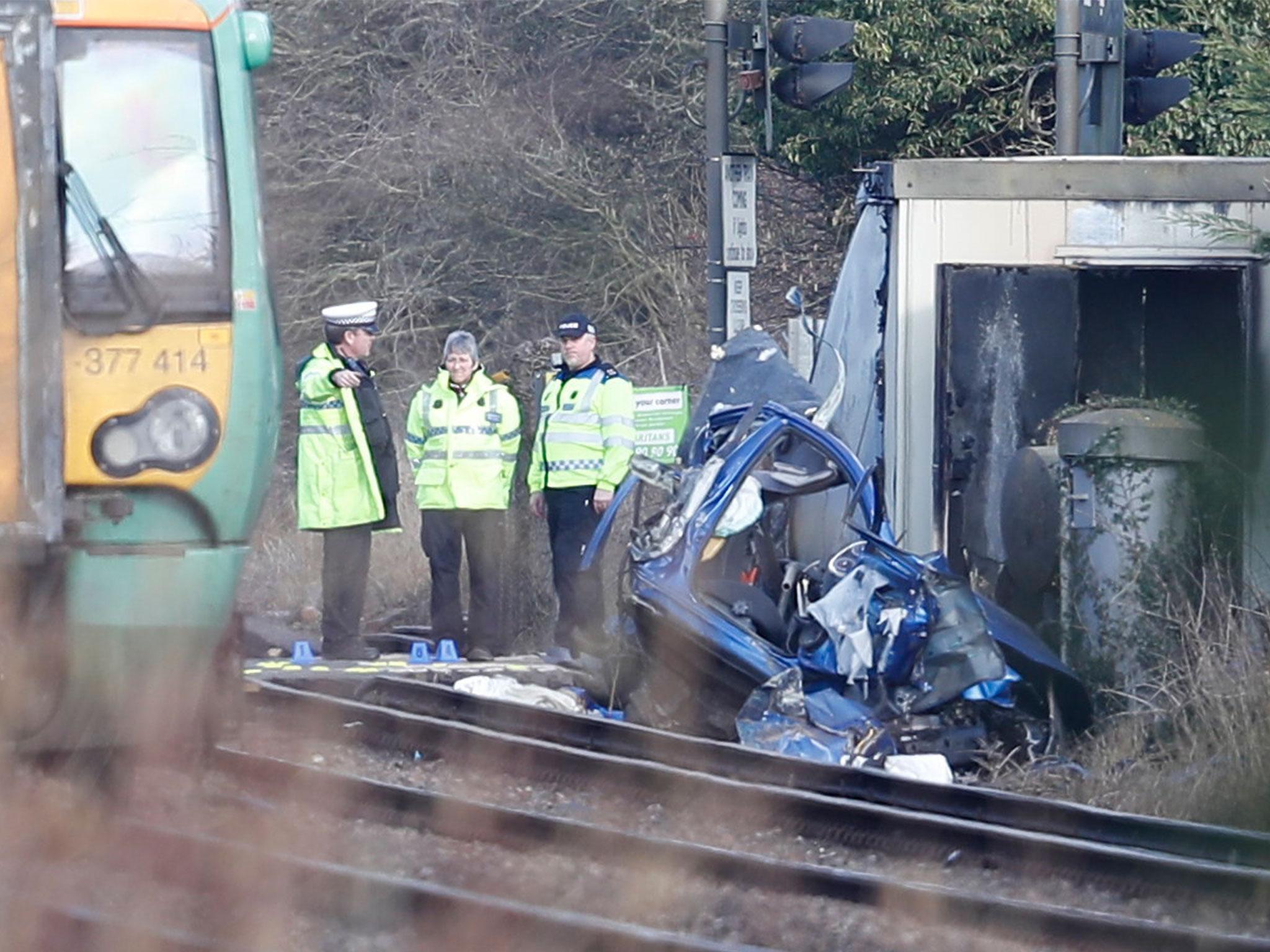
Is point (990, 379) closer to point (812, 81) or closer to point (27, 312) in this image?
point (812, 81)

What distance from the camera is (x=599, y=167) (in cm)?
1969

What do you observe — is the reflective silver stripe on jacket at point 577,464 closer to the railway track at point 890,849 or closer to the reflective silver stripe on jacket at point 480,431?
the reflective silver stripe on jacket at point 480,431

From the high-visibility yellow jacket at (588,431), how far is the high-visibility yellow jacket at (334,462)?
973 millimetres

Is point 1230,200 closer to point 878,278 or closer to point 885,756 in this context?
point 878,278

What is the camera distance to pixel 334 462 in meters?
9.96

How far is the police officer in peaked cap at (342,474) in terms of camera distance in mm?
9914

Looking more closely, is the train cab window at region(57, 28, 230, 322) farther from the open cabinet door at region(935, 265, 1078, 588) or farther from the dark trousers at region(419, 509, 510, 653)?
the dark trousers at region(419, 509, 510, 653)

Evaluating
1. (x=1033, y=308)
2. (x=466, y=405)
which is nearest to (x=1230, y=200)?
(x=1033, y=308)

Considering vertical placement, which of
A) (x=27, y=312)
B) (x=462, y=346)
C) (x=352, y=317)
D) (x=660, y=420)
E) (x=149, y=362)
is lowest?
(x=660, y=420)

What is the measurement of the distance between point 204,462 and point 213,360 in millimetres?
271

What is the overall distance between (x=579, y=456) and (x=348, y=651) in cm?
161

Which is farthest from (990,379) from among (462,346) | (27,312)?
(27,312)

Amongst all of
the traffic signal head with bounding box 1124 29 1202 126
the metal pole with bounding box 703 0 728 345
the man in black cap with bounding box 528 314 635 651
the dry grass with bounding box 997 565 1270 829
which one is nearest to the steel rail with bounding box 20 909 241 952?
the dry grass with bounding box 997 565 1270 829

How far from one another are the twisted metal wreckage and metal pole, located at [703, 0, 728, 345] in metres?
3.01
